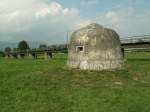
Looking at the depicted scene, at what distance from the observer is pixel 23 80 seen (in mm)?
21812

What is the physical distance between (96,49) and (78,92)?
8557 millimetres

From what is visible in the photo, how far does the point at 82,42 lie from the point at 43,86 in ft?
25.8

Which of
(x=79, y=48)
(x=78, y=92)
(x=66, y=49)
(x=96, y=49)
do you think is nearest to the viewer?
(x=78, y=92)

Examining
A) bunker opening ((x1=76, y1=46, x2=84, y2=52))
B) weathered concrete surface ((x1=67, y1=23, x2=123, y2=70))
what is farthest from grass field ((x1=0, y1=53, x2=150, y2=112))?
bunker opening ((x1=76, y1=46, x2=84, y2=52))

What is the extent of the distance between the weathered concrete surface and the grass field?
1357mm

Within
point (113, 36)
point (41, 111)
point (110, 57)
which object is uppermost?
point (113, 36)

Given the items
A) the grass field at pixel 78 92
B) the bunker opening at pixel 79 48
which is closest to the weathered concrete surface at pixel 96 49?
the bunker opening at pixel 79 48

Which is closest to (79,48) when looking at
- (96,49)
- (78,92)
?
(96,49)

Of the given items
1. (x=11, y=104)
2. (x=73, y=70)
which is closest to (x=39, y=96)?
(x=11, y=104)

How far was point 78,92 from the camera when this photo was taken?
17469 mm

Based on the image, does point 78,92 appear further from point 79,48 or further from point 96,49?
point 79,48

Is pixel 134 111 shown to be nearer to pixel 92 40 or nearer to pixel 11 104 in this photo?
pixel 11 104

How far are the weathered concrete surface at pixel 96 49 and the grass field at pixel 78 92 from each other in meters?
1.36

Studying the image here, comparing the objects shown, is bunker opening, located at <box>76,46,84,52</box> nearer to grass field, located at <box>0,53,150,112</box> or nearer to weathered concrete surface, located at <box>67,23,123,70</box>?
weathered concrete surface, located at <box>67,23,123,70</box>
